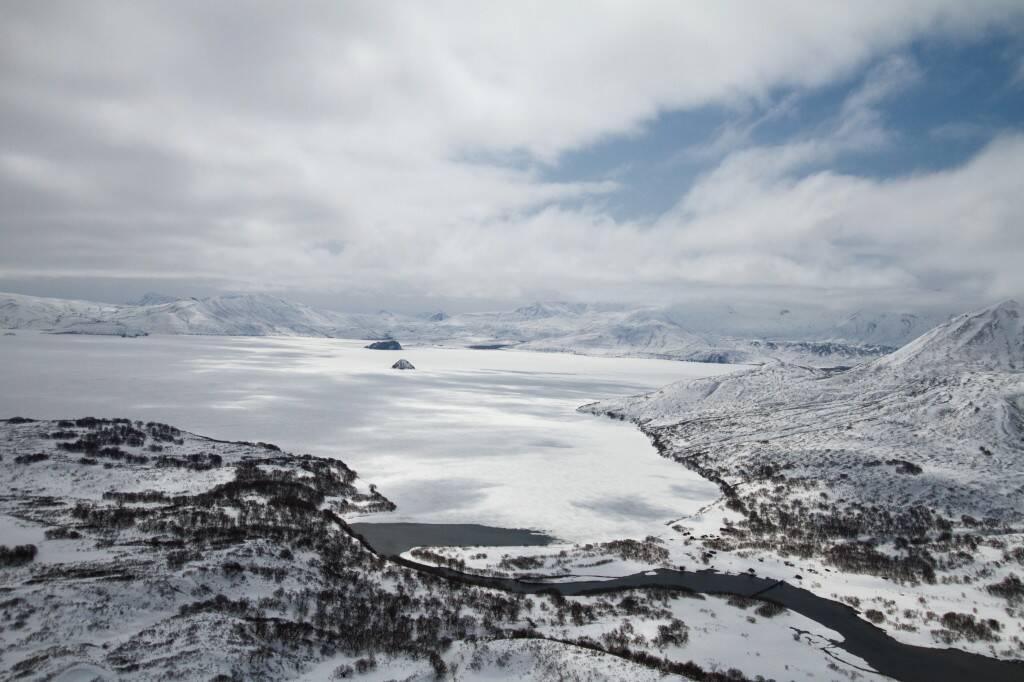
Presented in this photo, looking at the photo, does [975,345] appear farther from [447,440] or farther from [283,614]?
[283,614]

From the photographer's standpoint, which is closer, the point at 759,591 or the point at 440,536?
the point at 759,591

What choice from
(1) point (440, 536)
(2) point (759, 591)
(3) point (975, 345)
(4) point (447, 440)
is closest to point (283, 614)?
(1) point (440, 536)

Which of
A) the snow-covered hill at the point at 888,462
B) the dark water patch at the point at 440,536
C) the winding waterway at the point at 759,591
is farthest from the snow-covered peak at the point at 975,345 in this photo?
the dark water patch at the point at 440,536

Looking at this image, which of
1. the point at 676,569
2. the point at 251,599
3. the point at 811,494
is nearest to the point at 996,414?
the point at 811,494

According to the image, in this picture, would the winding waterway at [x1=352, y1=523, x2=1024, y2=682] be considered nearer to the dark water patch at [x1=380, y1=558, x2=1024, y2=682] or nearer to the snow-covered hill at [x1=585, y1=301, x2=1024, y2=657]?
the dark water patch at [x1=380, y1=558, x2=1024, y2=682]

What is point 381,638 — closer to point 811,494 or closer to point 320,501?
point 320,501

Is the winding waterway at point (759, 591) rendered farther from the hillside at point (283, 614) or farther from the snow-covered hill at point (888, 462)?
the snow-covered hill at point (888, 462)
